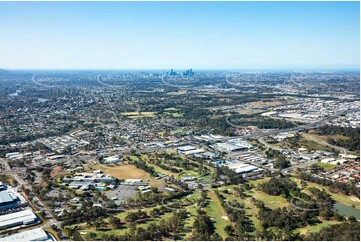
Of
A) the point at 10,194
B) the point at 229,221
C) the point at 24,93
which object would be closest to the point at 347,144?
the point at 229,221

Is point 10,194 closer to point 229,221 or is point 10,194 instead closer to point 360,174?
point 229,221

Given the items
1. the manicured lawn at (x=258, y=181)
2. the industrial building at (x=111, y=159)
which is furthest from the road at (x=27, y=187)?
the manicured lawn at (x=258, y=181)

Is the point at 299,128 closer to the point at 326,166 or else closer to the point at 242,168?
the point at 326,166

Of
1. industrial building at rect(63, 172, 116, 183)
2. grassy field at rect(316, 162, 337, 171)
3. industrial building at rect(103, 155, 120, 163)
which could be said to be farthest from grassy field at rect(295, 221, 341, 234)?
industrial building at rect(103, 155, 120, 163)

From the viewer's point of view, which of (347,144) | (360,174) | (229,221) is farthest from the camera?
(347,144)

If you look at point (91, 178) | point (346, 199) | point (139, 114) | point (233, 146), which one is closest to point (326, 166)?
point (346, 199)

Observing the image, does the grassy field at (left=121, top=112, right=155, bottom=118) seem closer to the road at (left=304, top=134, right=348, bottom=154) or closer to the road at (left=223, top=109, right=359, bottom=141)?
the road at (left=223, top=109, right=359, bottom=141)
